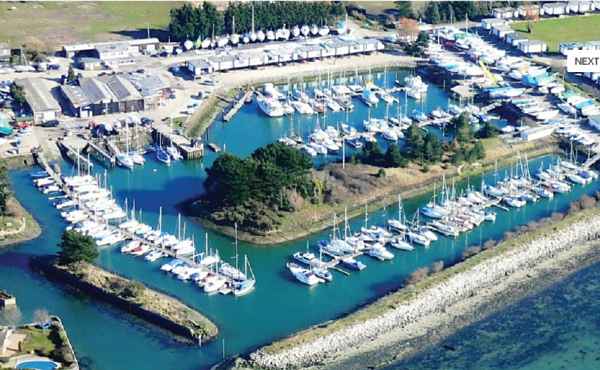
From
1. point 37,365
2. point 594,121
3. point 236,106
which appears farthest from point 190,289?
point 594,121

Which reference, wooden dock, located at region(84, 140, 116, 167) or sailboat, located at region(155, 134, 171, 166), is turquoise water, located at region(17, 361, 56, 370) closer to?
wooden dock, located at region(84, 140, 116, 167)

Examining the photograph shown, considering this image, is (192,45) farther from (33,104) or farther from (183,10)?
(33,104)

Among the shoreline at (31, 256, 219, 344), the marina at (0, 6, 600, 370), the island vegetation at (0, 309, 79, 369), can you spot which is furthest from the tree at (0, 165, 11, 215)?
the island vegetation at (0, 309, 79, 369)

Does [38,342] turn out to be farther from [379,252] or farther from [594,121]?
[594,121]

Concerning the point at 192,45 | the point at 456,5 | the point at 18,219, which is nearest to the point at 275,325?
the point at 18,219

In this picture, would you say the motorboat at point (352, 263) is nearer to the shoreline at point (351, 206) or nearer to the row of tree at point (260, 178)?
the shoreline at point (351, 206)
